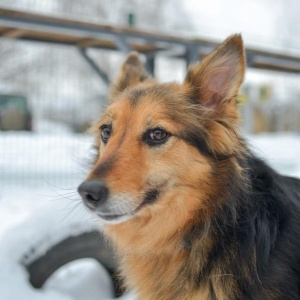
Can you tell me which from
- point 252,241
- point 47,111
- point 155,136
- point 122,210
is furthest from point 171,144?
point 47,111

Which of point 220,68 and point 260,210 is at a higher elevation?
point 220,68

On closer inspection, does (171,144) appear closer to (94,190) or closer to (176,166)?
(176,166)

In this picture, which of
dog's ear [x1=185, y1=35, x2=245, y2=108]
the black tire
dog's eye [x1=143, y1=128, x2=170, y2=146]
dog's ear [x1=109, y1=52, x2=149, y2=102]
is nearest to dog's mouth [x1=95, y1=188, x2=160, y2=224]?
dog's eye [x1=143, y1=128, x2=170, y2=146]

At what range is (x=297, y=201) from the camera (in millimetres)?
2641

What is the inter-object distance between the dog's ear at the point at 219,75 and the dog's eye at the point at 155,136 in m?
0.37

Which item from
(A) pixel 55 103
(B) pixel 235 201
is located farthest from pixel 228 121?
(A) pixel 55 103

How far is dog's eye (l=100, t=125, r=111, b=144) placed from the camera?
2.73 meters

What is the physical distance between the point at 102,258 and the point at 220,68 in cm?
188

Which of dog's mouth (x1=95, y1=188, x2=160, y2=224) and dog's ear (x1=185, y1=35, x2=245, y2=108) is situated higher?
dog's ear (x1=185, y1=35, x2=245, y2=108)

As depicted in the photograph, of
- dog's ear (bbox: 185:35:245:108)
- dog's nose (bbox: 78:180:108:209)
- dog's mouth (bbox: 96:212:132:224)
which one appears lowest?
dog's mouth (bbox: 96:212:132:224)

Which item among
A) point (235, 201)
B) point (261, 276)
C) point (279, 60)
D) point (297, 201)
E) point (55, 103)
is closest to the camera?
point (261, 276)

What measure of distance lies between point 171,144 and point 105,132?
53cm

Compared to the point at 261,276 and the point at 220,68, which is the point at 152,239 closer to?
the point at 261,276

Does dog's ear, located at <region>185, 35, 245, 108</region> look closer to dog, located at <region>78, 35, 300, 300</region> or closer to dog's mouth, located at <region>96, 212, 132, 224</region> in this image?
dog, located at <region>78, 35, 300, 300</region>
